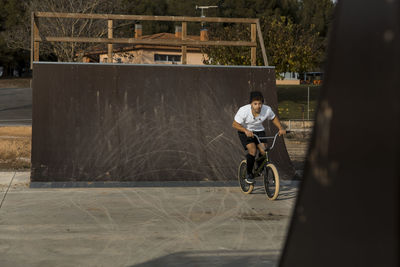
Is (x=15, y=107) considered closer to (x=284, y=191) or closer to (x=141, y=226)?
(x=284, y=191)

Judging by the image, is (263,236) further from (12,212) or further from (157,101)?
(157,101)

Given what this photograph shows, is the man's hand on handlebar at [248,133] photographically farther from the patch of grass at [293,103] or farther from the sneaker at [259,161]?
the patch of grass at [293,103]

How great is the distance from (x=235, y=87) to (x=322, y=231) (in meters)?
11.5

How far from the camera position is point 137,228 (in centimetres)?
762

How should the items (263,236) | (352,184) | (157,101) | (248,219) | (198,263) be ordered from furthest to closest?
(157,101) → (248,219) → (263,236) → (198,263) → (352,184)

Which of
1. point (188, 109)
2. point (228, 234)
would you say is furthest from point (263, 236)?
point (188, 109)

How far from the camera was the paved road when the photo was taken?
86.7ft

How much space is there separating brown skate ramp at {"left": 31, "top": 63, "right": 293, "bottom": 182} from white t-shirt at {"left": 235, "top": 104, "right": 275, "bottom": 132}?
7.32ft

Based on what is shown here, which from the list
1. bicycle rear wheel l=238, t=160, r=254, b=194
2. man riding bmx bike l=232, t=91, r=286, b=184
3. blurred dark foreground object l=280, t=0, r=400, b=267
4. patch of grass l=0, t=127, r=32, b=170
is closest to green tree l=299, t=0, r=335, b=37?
patch of grass l=0, t=127, r=32, b=170

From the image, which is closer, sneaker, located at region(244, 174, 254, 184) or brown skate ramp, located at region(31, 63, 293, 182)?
sneaker, located at region(244, 174, 254, 184)

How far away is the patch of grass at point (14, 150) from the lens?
1398cm

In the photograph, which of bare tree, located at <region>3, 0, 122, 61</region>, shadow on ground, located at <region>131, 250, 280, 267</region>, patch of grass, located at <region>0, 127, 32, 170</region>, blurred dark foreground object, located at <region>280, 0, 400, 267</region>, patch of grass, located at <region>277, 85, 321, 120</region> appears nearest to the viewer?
blurred dark foreground object, located at <region>280, 0, 400, 267</region>

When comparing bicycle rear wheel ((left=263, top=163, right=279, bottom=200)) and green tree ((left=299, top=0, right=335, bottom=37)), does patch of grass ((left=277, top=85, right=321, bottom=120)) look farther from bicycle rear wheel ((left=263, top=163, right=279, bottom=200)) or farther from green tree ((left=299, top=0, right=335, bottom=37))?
bicycle rear wheel ((left=263, top=163, right=279, bottom=200))

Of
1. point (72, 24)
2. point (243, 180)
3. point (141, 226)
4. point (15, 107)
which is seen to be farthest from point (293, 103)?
point (141, 226)
